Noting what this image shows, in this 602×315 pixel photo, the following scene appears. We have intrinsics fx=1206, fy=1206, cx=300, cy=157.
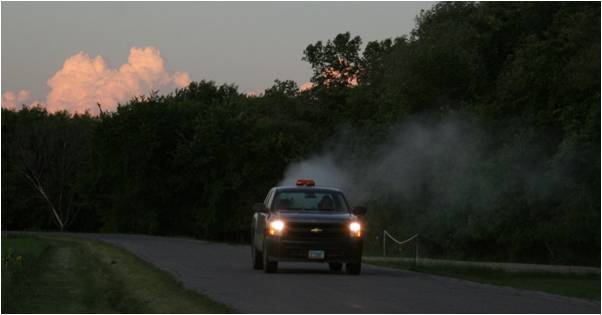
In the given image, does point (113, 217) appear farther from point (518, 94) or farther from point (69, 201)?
point (518, 94)

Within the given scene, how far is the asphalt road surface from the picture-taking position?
1714 cm

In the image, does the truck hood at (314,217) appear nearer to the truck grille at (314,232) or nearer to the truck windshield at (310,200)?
the truck grille at (314,232)

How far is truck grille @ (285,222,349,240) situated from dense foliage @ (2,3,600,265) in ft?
43.1

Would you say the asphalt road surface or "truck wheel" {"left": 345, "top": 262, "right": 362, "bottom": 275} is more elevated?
"truck wheel" {"left": 345, "top": 262, "right": 362, "bottom": 275}

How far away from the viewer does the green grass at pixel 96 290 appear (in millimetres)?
17594

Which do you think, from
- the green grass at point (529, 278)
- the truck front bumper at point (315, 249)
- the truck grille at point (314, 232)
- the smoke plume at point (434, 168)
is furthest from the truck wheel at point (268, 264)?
the smoke plume at point (434, 168)

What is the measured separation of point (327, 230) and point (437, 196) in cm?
1946

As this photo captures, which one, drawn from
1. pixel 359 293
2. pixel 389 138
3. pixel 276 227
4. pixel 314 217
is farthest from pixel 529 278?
pixel 389 138

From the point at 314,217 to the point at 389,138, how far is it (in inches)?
943

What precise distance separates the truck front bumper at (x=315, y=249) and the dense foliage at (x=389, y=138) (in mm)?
12966

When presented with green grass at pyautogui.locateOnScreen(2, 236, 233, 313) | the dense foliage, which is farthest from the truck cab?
the dense foliage

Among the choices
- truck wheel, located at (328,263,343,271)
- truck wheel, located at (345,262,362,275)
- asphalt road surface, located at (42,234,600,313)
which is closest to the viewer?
asphalt road surface, located at (42,234,600,313)

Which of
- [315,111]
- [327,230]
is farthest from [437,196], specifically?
[315,111]

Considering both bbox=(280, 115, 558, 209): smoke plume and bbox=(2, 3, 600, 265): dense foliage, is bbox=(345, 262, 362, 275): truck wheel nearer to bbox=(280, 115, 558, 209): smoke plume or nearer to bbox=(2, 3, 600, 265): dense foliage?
bbox=(2, 3, 600, 265): dense foliage
